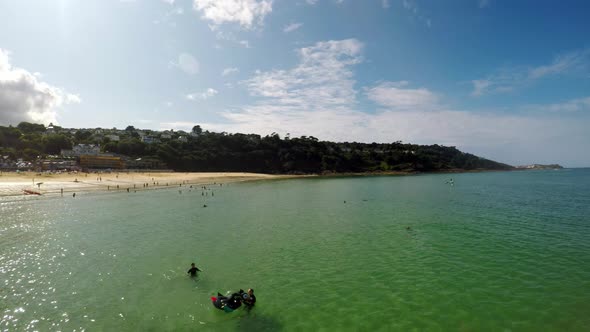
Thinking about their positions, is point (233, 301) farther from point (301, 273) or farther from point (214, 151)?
point (214, 151)

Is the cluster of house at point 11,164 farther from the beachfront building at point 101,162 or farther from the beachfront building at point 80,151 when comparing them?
the beachfront building at point 80,151

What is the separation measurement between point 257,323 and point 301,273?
20.2ft

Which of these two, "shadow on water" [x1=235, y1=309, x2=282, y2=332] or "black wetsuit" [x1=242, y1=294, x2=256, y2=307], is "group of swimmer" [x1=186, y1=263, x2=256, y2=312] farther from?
"shadow on water" [x1=235, y1=309, x2=282, y2=332]

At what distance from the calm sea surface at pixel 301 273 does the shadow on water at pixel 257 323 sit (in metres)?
0.08

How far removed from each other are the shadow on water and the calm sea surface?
0.08m

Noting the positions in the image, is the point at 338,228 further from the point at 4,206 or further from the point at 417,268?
the point at 4,206

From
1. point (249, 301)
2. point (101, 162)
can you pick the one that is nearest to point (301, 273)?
point (249, 301)

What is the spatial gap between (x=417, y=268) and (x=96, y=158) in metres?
129

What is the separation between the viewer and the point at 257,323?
13.8m

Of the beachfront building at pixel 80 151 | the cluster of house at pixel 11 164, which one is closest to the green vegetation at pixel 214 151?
the cluster of house at pixel 11 164

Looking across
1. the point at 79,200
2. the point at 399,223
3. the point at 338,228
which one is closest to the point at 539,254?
the point at 399,223

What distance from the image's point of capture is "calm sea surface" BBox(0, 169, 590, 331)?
553 inches

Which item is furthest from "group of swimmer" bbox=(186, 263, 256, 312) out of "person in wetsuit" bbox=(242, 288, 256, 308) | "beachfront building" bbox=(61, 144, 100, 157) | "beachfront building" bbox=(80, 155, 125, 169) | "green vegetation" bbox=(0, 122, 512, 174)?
"beachfront building" bbox=(61, 144, 100, 157)

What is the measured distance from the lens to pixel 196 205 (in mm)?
50719
